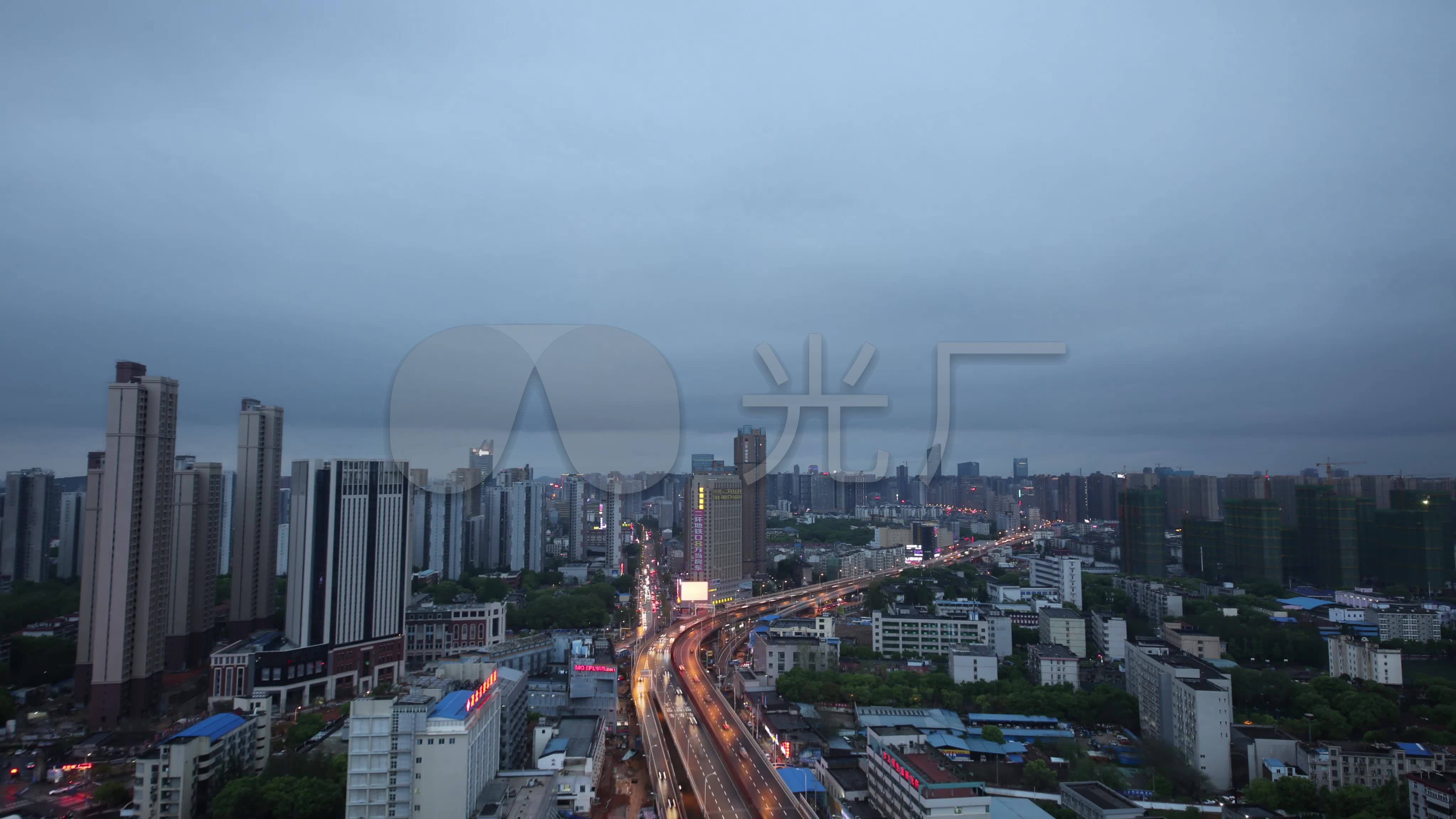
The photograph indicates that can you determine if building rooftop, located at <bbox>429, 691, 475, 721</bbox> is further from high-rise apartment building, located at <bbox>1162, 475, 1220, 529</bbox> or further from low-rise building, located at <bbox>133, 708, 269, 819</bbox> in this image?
high-rise apartment building, located at <bbox>1162, 475, 1220, 529</bbox>

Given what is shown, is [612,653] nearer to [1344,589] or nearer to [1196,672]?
[1196,672]

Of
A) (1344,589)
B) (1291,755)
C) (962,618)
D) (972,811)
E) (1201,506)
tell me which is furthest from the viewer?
(1201,506)

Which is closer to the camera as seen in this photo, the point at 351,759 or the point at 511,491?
the point at 351,759

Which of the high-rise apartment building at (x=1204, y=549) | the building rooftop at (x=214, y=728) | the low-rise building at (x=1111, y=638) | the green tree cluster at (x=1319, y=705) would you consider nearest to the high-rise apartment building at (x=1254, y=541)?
the high-rise apartment building at (x=1204, y=549)

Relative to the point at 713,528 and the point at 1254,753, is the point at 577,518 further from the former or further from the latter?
the point at 1254,753

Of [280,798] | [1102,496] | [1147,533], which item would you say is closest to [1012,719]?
[280,798]

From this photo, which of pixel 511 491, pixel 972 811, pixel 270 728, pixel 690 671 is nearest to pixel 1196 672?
pixel 972 811

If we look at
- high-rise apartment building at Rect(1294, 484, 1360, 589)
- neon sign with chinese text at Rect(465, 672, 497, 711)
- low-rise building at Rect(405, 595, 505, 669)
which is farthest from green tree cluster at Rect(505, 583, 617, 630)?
high-rise apartment building at Rect(1294, 484, 1360, 589)
